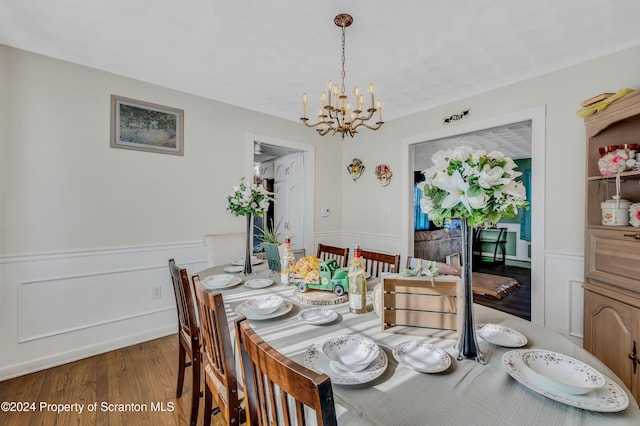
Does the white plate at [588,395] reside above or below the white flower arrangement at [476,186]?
below

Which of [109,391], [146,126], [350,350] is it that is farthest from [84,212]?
[350,350]

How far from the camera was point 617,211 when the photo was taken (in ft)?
5.87

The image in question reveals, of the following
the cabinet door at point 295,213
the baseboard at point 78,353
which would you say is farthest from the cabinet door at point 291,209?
the baseboard at point 78,353

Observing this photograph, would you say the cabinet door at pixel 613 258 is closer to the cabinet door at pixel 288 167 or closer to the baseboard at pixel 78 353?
the cabinet door at pixel 288 167

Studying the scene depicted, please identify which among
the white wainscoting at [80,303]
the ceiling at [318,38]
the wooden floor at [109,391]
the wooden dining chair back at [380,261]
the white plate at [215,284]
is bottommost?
the wooden floor at [109,391]

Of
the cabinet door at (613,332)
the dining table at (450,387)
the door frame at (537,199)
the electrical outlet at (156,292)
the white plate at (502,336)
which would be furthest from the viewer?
the electrical outlet at (156,292)

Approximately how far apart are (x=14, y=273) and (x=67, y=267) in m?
0.30

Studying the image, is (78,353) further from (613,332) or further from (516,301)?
(516,301)

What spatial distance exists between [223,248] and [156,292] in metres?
0.76

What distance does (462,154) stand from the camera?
2.89ft

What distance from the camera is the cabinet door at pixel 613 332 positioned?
5.32 ft

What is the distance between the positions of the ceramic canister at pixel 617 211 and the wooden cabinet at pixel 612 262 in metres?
0.06

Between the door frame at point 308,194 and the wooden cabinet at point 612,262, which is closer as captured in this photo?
the wooden cabinet at point 612,262

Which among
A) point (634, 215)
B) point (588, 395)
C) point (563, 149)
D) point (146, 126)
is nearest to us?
point (588, 395)
